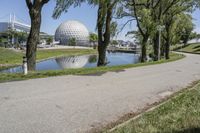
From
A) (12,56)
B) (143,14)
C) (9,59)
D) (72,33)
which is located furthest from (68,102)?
(72,33)

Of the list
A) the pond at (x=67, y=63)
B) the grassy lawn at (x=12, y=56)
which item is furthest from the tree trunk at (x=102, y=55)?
the grassy lawn at (x=12, y=56)

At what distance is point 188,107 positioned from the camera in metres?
9.12

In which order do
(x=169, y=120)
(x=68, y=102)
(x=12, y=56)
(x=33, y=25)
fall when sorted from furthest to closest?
(x=12, y=56)
(x=33, y=25)
(x=68, y=102)
(x=169, y=120)

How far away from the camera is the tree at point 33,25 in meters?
18.6

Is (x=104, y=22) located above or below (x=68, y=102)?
above

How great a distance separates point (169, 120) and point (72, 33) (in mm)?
158798

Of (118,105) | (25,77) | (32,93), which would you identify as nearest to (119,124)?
(118,105)

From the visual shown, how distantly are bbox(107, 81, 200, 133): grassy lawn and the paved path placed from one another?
76cm

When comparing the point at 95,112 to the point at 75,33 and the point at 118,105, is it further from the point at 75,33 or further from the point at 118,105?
the point at 75,33

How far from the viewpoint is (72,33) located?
165 m

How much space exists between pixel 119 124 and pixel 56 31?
168492mm

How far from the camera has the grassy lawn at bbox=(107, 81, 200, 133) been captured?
6.79 meters

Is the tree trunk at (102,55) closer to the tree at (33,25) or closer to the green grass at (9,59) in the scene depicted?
the tree at (33,25)

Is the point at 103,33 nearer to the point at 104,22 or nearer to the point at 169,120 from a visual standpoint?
the point at 104,22
